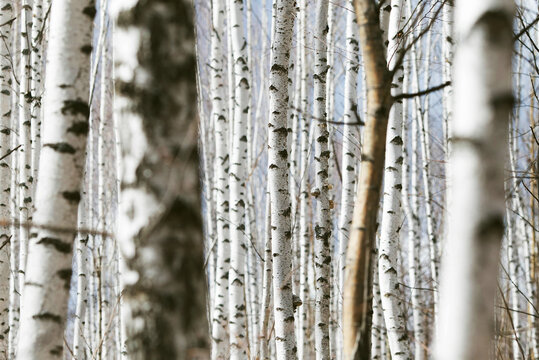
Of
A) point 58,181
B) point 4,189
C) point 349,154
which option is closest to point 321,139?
point 349,154

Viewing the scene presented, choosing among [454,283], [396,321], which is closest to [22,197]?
[396,321]

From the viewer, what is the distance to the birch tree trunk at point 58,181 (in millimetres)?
2059

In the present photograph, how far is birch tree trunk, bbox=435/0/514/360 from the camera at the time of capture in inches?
44.4

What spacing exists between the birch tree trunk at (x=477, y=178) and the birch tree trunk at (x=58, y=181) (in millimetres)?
1412

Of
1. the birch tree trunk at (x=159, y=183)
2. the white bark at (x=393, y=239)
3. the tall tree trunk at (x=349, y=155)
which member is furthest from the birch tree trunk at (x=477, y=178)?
the tall tree trunk at (x=349, y=155)

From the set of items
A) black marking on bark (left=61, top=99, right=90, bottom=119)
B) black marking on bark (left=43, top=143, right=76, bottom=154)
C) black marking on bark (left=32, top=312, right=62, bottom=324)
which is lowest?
black marking on bark (left=32, top=312, right=62, bottom=324)

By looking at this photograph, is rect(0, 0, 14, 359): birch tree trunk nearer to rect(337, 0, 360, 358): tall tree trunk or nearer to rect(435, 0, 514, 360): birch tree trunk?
rect(337, 0, 360, 358): tall tree trunk

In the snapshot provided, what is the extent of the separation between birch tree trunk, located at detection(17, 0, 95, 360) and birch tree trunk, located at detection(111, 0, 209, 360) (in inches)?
16.4

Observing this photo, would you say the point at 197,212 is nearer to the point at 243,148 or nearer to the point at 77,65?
the point at 77,65

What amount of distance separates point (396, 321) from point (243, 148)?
2230 millimetres

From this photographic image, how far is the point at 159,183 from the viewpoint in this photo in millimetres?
1747

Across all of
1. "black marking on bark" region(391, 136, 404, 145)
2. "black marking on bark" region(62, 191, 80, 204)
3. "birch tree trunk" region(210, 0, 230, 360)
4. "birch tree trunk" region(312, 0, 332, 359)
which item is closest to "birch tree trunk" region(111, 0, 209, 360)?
"black marking on bark" region(62, 191, 80, 204)

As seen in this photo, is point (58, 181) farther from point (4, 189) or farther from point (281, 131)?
point (4, 189)

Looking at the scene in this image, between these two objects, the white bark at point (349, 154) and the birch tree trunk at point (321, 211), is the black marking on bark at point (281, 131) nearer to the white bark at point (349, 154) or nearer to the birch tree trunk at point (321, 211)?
the birch tree trunk at point (321, 211)
